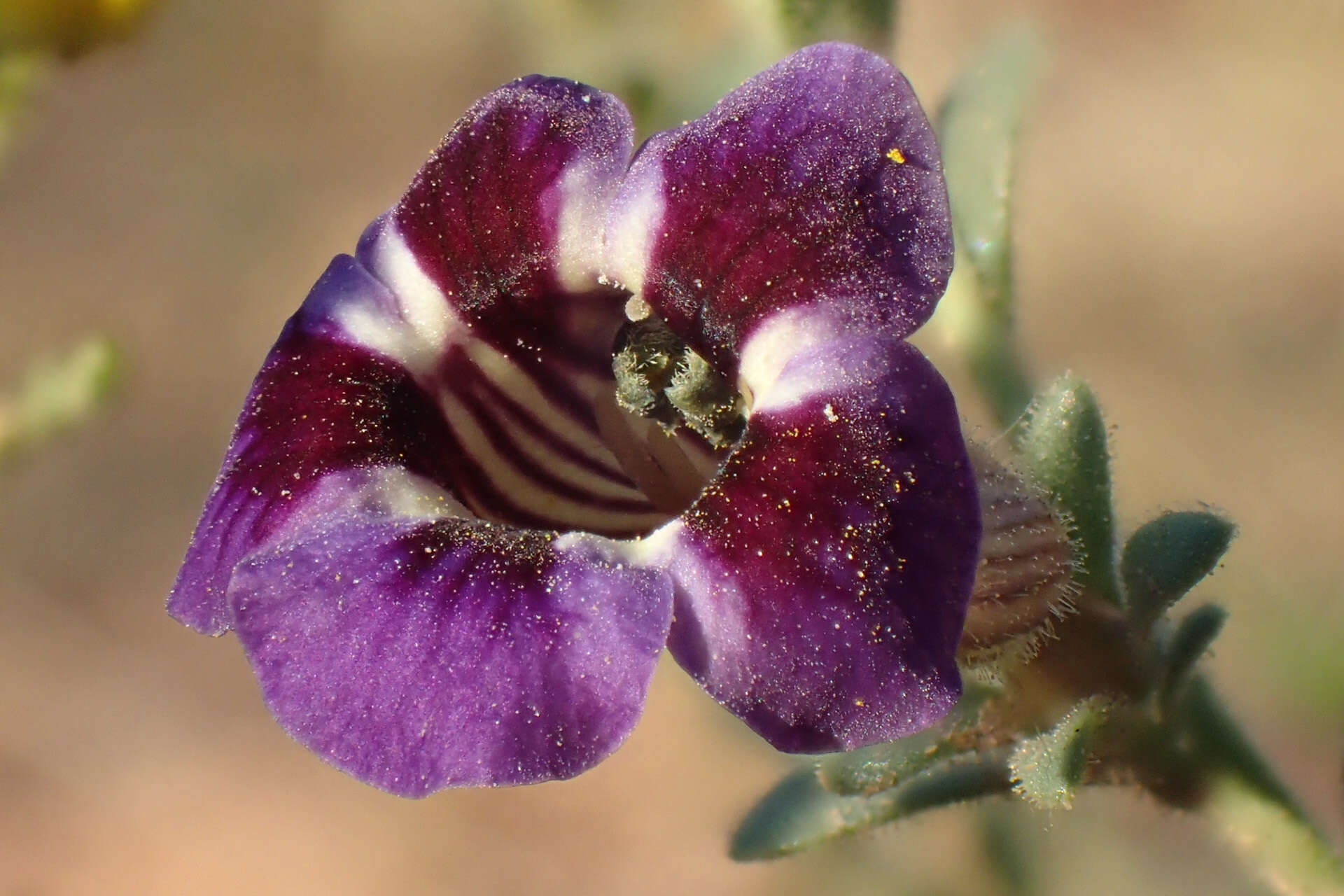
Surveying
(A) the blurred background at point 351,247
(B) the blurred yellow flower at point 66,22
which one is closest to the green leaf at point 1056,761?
(B) the blurred yellow flower at point 66,22

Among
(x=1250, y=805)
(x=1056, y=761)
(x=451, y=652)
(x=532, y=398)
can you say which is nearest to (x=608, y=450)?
(x=532, y=398)

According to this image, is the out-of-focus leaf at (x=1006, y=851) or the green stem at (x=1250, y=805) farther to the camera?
the out-of-focus leaf at (x=1006, y=851)

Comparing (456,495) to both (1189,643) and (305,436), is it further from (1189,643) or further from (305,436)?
(1189,643)

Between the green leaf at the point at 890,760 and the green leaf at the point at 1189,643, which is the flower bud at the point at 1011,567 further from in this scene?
the green leaf at the point at 1189,643

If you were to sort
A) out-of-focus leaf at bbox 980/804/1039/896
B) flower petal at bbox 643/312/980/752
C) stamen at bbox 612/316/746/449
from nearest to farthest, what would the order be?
flower petal at bbox 643/312/980/752
stamen at bbox 612/316/746/449
out-of-focus leaf at bbox 980/804/1039/896

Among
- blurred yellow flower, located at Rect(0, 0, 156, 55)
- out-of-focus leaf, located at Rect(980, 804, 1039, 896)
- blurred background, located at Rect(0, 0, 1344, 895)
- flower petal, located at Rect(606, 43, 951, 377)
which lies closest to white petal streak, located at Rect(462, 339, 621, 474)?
flower petal, located at Rect(606, 43, 951, 377)

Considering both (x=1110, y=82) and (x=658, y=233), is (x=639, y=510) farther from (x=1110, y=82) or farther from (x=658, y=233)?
(x=1110, y=82)

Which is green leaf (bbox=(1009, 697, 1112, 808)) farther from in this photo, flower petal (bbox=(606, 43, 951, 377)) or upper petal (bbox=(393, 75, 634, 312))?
upper petal (bbox=(393, 75, 634, 312))
